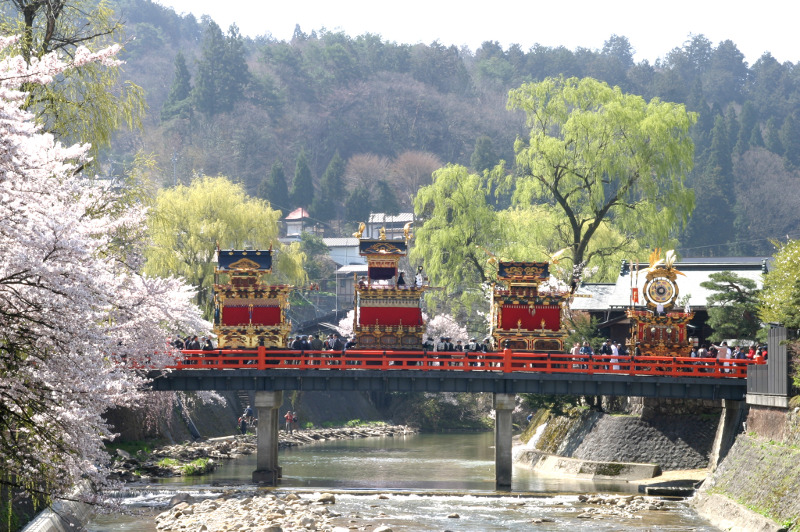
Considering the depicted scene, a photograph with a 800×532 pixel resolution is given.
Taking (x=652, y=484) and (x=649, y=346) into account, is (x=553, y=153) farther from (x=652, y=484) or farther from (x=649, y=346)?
(x=652, y=484)

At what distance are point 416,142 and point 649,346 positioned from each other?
318ft

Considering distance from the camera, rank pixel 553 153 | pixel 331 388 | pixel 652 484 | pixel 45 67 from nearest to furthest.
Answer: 1. pixel 45 67
2. pixel 652 484
3. pixel 331 388
4. pixel 553 153

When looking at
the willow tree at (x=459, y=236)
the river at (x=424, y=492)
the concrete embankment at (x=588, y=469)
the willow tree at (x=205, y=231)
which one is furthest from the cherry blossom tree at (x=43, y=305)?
the willow tree at (x=459, y=236)

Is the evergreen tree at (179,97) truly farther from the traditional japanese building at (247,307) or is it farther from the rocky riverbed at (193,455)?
the traditional japanese building at (247,307)

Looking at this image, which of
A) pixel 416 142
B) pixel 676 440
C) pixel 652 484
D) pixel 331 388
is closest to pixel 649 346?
pixel 676 440

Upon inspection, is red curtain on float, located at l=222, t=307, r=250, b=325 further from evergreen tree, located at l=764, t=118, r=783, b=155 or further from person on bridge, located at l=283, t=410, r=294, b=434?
evergreen tree, located at l=764, t=118, r=783, b=155

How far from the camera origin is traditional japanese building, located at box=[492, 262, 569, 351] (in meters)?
41.7

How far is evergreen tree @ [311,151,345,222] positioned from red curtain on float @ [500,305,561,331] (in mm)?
75214

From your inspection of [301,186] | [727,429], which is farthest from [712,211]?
[727,429]

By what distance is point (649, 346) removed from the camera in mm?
40250

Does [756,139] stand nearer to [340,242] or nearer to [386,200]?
[386,200]

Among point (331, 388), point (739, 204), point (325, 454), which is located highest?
point (739, 204)

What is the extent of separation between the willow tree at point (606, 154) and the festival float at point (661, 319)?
33.8 ft

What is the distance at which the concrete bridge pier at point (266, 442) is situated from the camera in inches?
1480
